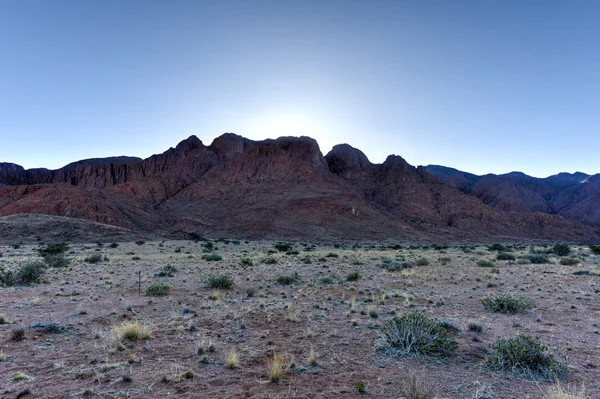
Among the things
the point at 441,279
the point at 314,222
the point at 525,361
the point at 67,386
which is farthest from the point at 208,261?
the point at 314,222

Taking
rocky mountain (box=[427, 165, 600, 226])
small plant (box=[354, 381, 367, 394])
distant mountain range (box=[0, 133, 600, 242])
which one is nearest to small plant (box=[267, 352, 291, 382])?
small plant (box=[354, 381, 367, 394])

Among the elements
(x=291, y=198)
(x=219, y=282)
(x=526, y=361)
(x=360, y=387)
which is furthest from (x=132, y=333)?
(x=291, y=198)

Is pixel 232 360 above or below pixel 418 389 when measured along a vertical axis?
below

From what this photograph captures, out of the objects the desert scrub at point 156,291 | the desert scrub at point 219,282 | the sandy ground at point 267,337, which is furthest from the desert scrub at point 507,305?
the desert scrub at point 156,291

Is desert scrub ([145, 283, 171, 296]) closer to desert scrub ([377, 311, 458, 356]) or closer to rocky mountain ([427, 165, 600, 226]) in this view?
desert scrub ([377, 311, 458, 356])

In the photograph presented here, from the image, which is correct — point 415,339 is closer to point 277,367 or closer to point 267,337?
point 277,367

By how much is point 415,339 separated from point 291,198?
80.6 meters

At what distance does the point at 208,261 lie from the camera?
86.0 feet

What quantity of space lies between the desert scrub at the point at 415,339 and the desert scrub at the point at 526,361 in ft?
2.79

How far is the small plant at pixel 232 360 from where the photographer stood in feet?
22.1

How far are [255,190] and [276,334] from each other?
86270 mm

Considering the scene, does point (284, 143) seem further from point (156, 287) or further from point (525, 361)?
point (525, 361)

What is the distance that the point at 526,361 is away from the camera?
21.7ft

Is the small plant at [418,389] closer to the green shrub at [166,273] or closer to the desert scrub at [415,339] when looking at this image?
the desert scrub at [415,339]
